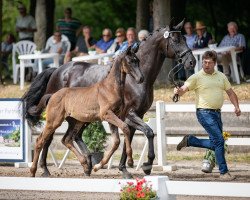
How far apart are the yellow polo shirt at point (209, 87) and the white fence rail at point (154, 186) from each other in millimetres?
3708

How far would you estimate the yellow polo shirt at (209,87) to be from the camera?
49.2ft

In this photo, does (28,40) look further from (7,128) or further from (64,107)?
(64,107)

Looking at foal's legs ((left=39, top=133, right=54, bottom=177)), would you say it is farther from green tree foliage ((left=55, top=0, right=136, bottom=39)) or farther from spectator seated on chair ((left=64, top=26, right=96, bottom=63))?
green tree foliage ((left=55, top=0, right=136, bottom=39))

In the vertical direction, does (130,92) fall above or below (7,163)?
above

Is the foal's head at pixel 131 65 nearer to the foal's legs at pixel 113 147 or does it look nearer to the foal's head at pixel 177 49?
the foal's legs at pixel 113 147

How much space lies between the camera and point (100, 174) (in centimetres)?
1667

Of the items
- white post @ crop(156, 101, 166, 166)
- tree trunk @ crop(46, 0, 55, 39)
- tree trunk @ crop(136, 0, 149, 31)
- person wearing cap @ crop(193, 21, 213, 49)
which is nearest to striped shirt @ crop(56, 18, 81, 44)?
tree trunk @ crop(46, 0, 55, 39)

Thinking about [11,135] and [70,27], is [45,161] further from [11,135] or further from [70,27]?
[70,27]

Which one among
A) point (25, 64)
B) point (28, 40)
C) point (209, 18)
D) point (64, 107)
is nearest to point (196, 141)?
point (64, 107)

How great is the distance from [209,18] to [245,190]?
26.0 m

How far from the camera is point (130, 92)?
51.7 ft

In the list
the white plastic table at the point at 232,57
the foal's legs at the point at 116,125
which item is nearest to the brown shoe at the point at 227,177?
the foal's legs at the point at 116,125

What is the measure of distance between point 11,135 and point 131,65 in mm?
4364

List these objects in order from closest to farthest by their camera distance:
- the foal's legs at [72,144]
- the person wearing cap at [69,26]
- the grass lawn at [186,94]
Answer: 1. the foal's legs at [72,144]
2. the grass lawn at [186,94]
3. the person wearing cap at [69,26]
